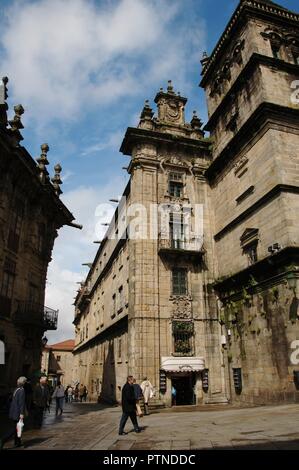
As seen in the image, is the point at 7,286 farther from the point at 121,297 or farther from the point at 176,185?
the point at 176,185

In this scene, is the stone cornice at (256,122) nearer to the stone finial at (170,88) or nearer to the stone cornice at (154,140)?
the stone cornice at (154,140)

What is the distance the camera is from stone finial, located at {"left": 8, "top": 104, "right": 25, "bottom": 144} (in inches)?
748

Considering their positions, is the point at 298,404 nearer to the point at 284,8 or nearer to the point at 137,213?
the point at 137,213

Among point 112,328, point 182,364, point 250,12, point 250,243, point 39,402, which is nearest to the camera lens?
point 39,402

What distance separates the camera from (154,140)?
24.1 m

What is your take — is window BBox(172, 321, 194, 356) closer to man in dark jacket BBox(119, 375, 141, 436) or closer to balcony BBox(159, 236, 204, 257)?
balcony BBox(159, 236, 204, 257)

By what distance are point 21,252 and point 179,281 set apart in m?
9.61

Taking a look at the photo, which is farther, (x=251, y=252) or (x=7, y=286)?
(x=251, y=252)

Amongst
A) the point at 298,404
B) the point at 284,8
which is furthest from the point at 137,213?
the point at 284,8

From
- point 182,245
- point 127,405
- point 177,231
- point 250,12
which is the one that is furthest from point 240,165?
point 127,405

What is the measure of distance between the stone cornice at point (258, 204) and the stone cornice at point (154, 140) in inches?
271

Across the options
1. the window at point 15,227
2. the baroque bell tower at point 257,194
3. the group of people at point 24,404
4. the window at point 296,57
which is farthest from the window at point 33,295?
the window at point 296,57

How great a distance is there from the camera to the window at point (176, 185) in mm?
23875

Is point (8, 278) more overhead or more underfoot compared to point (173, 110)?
more underfoot
